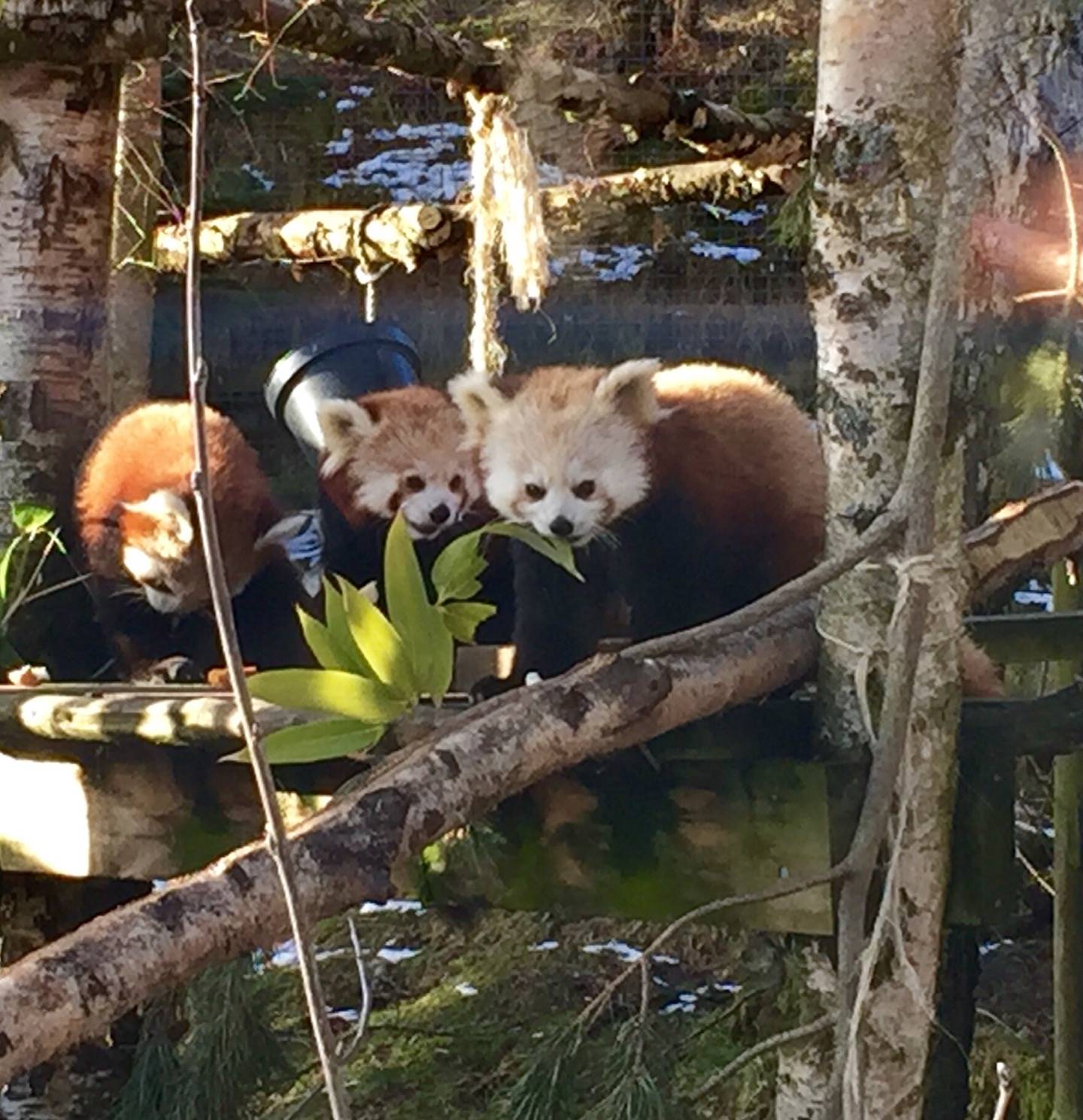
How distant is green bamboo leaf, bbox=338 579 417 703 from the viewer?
49.2 inches

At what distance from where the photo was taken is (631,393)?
2004 mm

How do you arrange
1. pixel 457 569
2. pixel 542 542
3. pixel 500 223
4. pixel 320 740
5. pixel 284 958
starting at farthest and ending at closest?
pixel 284 958
pixel 500 223
pixel 542 542
pixel 457 569
pixel 320 740

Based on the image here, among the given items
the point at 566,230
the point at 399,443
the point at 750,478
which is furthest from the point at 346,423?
the point at 566,230

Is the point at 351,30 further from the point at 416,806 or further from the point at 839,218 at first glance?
the point at 416,806

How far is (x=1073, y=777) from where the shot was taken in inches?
90.1

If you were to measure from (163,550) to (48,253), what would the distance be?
45 centimetres

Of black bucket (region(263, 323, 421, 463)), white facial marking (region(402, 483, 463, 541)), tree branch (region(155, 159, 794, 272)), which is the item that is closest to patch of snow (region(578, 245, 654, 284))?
tree branch (region(155, 159, 794, 272))

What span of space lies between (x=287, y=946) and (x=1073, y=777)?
190 cm

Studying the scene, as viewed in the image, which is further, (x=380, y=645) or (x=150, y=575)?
(x=150, y=575)

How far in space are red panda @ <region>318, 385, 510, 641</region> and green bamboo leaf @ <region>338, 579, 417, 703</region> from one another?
0.89 metres

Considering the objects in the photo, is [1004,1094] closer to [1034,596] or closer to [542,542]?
[542,542]

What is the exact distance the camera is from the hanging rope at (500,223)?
2.62 meters

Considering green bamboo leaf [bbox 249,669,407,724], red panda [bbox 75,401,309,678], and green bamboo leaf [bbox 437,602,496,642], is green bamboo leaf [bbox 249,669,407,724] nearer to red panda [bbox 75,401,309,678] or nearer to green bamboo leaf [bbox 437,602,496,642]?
green bamboo leaf [bbox 437,602,496,642]

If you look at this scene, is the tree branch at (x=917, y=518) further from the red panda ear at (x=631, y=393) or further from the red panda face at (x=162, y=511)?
the red panda face at (x=162, y=511)
